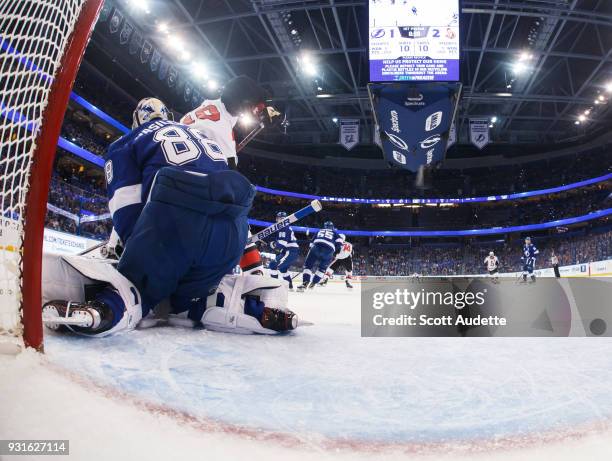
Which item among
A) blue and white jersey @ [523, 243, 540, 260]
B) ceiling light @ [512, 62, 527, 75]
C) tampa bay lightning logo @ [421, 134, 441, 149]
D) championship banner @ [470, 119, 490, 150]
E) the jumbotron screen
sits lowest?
blue and white jersey @ [523, 243, 540, 260]

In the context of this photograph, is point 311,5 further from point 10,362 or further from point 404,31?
point 10,362

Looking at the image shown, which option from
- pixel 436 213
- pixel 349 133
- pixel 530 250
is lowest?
pixel 530 250

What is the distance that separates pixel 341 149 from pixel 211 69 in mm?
13882

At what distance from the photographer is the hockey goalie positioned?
1.63m

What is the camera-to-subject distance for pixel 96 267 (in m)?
1.64

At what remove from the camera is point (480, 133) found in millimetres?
17609

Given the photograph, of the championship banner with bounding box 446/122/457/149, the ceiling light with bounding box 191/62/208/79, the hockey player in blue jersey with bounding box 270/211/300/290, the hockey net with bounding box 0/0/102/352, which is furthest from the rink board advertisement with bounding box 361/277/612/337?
the ceiling light with bounding box 191/62/208/79

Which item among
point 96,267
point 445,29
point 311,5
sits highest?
point 311,5

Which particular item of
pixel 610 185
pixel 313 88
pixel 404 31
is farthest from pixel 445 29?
pixel 610 185

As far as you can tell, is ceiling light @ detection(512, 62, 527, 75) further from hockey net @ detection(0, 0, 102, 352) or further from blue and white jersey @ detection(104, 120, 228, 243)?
hockey net @ detection(0, 0, 102, 352)

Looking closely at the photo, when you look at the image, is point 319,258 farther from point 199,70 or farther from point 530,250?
point 199,70

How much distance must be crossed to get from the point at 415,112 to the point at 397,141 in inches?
62.7

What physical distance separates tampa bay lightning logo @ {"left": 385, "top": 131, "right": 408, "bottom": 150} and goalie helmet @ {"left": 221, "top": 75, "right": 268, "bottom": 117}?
661 centimetres

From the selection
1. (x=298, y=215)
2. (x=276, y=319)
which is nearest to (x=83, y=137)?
(x=298, y=215)
